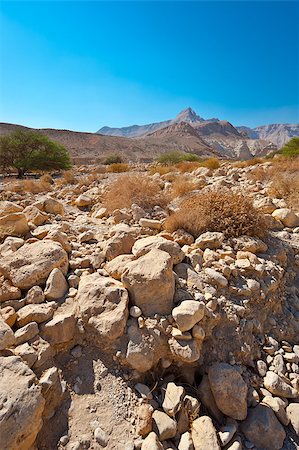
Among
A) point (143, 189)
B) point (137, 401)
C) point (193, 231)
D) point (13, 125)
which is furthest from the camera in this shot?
point (13, 125)

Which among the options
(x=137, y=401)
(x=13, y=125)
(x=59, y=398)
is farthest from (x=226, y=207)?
(x=13, y=125)

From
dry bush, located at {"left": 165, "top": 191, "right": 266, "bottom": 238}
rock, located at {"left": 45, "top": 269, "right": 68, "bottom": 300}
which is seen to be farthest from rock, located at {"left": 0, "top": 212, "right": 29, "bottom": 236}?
dry bush, located at {"left": 165, "top": 191, "right": 266, "bottom": 238}

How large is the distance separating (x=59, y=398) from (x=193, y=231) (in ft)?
7.12

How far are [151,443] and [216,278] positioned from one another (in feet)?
4.27

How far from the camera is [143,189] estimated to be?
4801 mm

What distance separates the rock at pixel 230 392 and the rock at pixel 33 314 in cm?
131

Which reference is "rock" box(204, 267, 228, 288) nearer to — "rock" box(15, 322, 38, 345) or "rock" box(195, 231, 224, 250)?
"rock" box(195, 231, 224, 250)

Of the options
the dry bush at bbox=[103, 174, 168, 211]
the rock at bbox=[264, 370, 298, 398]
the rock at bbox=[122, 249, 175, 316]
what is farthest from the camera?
the dry bush at bbox=[103, 174, 168, 211]

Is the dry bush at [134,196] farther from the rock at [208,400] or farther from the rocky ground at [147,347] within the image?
the rock at [208,400]

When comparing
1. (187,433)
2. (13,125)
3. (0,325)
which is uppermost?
(13,125)

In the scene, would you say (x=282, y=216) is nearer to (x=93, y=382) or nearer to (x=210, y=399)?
(x=210, y=399)

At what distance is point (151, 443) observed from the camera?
1426 mm

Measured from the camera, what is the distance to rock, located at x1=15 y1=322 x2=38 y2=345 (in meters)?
1.79

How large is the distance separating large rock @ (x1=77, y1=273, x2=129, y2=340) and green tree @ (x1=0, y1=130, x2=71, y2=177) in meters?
13.2
